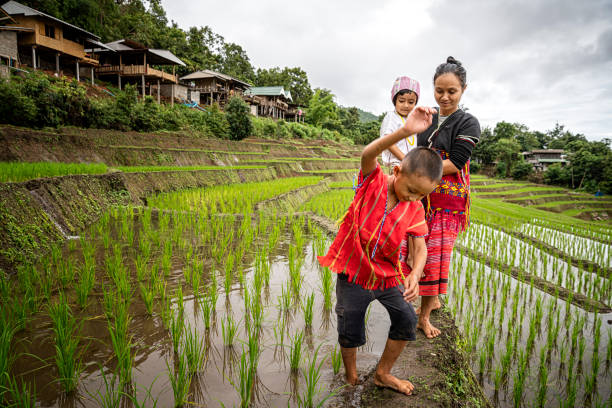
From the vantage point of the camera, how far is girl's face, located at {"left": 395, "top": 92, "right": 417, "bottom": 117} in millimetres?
1844

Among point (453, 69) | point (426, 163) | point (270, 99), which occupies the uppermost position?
point (270, 99)

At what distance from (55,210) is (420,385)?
381cm

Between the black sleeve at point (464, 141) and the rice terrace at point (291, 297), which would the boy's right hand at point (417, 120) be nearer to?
the rice terrace at point (291, 297)

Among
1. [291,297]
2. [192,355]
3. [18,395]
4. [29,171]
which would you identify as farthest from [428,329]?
[29,171]

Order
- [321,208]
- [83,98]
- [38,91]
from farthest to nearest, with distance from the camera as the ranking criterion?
[83,98] → [38,91] → [321,208]

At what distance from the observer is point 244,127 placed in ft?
51.1

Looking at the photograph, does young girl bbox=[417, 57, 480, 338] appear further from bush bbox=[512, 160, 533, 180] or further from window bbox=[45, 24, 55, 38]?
bush bbox=[512, 160, 533, 180]

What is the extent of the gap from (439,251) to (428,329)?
1.54 ft

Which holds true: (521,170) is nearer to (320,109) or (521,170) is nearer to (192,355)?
(320,109)

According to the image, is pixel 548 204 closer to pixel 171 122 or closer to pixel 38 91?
pixel 171 122

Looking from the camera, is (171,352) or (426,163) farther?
(171,352)

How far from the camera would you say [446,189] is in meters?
1.78

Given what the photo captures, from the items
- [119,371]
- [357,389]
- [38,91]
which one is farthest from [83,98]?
[357,389]

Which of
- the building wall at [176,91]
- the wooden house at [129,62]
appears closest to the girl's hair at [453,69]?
the wooden house at [129,62]
